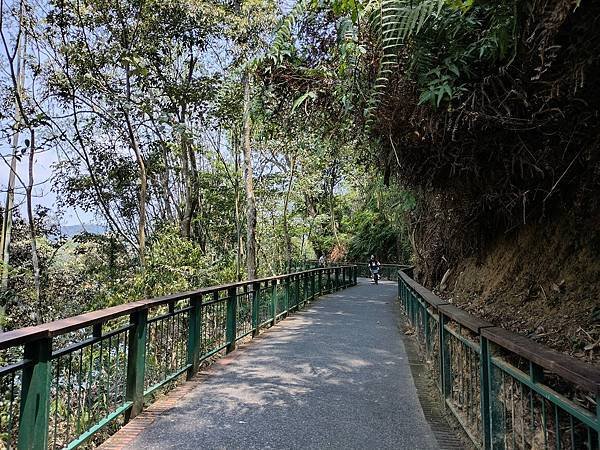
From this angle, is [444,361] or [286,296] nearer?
[444,361]

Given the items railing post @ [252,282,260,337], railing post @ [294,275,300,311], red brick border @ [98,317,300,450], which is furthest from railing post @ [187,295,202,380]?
railing post @ [294,275,300,311]

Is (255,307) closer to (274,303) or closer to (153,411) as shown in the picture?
(274,303)

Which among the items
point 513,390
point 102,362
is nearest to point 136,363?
point 102,362

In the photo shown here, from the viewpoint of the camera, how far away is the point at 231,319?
6.80 m

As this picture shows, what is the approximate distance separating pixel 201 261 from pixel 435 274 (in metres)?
5.74

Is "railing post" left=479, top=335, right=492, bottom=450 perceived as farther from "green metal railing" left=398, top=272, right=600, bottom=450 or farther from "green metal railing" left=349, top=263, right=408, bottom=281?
"green metal railing" left=349, top=263, right=408, bottom=281

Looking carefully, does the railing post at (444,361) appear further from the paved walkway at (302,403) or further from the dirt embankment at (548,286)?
the dirt embankment at (548,286)

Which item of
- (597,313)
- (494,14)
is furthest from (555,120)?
(597,313)

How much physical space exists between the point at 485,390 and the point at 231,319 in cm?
452

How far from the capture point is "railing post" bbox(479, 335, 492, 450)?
2.82 m

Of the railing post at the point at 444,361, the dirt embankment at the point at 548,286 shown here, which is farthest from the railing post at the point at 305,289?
the railing post at the point at 444,361

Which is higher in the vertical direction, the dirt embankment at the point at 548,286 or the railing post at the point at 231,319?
the dirt embankment at the point at 548,286

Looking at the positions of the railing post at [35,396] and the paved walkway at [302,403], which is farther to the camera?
the paved walkway at [302,403]

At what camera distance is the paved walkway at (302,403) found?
3547mm
